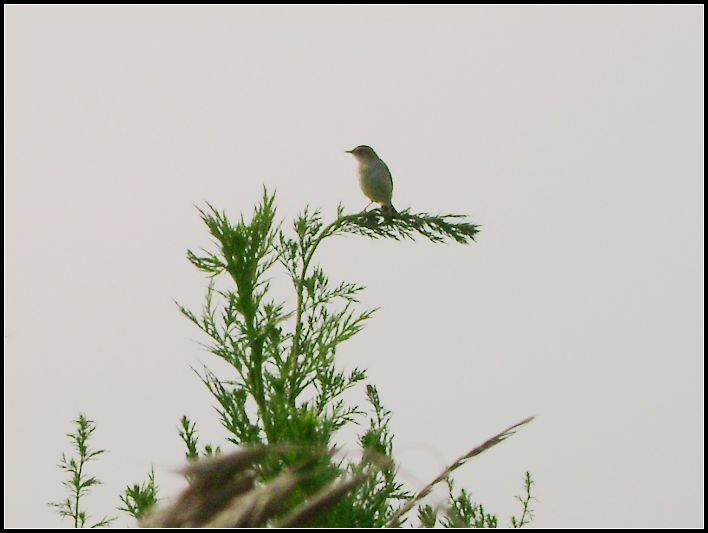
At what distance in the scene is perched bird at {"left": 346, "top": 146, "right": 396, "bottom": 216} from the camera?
9477 millimetres

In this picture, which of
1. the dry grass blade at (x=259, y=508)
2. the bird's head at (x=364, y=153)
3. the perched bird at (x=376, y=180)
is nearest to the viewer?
the dry grass blade at (x=259, y=508)

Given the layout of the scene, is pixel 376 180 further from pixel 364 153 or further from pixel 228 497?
pixel 228 497

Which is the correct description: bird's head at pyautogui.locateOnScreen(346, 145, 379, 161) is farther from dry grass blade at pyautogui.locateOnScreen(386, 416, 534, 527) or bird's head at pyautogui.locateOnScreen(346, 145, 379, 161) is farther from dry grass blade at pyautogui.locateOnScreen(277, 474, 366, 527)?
dry grass blade at pyautogui.locateOnScreen(277, 474, 366, 527)

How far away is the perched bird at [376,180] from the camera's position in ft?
31.1

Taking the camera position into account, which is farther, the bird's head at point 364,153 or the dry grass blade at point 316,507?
the bird's head at point 364,153

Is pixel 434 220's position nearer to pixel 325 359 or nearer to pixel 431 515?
pixel 325 359

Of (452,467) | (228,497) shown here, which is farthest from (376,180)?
(228,497)

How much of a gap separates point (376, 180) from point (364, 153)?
2.53 feet

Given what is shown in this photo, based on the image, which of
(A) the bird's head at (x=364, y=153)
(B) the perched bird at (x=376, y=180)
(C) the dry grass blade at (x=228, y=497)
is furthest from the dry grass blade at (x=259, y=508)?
(A) the bird's head at (x=364, y=153)

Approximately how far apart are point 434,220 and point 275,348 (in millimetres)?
1328

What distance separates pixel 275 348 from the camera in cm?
362

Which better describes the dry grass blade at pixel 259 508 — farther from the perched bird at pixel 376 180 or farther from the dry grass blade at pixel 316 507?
the perched bird at pixel 376 180

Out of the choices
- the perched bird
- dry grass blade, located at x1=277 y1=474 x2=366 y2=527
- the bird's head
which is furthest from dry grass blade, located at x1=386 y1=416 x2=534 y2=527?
the bird's head

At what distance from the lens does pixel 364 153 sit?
33.5ft
